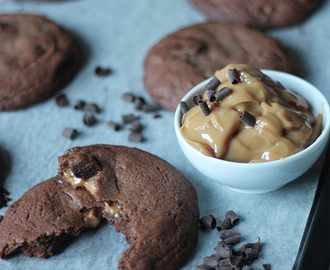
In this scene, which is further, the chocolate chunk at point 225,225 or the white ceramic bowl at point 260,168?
the chocolate chunk at point 225,225

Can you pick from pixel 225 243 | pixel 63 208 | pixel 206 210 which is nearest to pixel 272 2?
pixel 206 210

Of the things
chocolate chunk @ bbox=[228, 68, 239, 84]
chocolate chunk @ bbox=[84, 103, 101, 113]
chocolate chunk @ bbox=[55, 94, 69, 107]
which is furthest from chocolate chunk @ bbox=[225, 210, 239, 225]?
chocolate chunk @ bbox=[55, 94, 69, 107]

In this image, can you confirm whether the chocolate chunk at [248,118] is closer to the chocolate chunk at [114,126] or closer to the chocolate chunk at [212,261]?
the chocolate chunk at [212,261]

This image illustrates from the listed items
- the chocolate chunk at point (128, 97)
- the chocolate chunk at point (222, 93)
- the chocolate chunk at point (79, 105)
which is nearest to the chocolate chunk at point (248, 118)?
the chocolate chunk at point (222, 93)

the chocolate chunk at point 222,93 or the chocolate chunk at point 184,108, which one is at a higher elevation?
the chocolate chunk at point 222,93

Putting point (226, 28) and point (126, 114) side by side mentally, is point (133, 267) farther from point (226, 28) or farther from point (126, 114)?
point (226, 28)

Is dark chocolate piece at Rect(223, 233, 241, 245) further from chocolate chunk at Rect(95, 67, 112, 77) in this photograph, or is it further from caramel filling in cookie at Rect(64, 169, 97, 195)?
chocolate chunk at Rect(95, 67, 112, 77)

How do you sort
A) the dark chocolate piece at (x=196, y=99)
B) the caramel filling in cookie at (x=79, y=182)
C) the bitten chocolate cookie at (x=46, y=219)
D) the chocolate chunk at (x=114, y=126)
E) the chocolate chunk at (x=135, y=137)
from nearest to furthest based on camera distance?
the bitten chocolate cookie at (x=46, y=219) → the caramel filling in cookie at (x=79, y=182) → the dark chocolate piece at (x=196, y=99) → the chocolate chunk at (x=135, y=137) → the chocolate chunk at (x=114, y=126)
